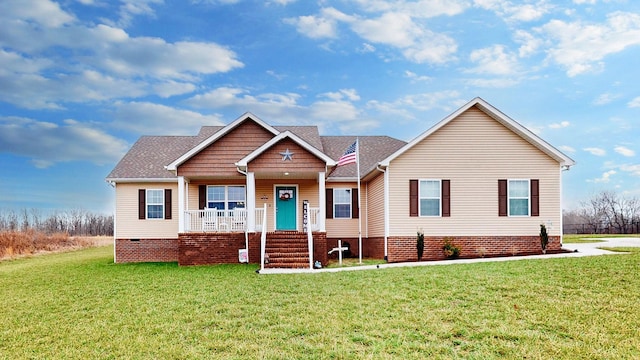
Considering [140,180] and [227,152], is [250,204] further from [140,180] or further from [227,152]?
[140,180]

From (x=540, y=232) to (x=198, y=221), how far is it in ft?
40.9

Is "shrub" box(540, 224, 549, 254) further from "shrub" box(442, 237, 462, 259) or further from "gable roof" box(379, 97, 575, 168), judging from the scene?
"shrub" box(442, 237, 462, 259)

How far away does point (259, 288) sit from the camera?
12625 mm

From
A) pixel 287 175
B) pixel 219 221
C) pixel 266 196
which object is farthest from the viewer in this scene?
pixel 266 196

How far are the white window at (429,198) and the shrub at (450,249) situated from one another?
1.02 meters

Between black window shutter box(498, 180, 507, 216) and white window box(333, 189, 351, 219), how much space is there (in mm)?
6413

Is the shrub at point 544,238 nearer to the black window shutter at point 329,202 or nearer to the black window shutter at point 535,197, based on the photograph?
the black window shutter at point 535,197

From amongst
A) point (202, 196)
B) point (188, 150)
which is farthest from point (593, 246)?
point (188, 150)

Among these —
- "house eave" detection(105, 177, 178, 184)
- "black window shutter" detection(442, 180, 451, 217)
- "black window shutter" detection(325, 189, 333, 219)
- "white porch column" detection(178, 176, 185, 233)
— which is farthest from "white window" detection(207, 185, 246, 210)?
"black window shutter" detection(442, 180, 451, 217)

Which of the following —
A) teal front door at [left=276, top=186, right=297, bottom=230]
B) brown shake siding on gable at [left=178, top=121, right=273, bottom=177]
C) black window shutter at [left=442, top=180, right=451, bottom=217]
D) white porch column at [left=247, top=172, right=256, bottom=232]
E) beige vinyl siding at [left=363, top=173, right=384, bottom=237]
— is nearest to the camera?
black window shutter at [left=442, top=180, right=451, bottom=217]

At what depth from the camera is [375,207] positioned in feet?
68.3

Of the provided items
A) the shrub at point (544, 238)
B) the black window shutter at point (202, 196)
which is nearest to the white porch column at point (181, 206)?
the black window shutter at point (202, 196)

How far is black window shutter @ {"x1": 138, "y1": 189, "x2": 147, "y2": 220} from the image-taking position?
2233cm

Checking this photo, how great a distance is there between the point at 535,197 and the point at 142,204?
1568 cm
